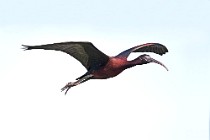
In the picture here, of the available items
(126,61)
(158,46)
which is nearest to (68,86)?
(126,61)

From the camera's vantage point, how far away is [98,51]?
26.5ft

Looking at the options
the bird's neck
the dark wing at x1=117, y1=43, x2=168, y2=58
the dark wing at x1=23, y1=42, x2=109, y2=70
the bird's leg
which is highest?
the dark wing at x1=117, y1=43, x2=168, y2=58

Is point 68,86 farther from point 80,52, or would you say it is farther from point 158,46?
point 158,46

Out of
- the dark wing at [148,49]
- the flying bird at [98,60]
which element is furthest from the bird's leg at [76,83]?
the dark wing at [148,49]

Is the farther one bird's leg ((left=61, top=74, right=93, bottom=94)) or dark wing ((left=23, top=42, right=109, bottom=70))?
bird's leg ((left=61, top=74, right=93, bottom=94))

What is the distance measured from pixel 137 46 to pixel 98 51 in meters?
0.56

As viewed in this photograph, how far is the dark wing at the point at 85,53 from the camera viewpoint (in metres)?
7.86

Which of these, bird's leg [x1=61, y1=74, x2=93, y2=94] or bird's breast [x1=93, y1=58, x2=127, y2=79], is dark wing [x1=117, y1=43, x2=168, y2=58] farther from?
bird's leg [x1=61, y1=74, x2=93, y2=94]

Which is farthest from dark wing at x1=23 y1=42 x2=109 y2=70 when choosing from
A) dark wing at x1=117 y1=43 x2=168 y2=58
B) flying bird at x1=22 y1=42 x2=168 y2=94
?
dark wing at x1=117 y1=43 x2=168 y2=58

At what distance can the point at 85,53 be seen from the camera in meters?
8.30

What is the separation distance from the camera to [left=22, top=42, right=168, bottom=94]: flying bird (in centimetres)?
794

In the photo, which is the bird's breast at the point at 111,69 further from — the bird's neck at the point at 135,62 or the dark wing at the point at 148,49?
the dark wing at the point at 148,49

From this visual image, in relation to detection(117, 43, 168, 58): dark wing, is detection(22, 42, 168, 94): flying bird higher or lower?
lower

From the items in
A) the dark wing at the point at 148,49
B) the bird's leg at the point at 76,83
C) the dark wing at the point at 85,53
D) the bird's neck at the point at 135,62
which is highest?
the dark wing at the point at 148,49
